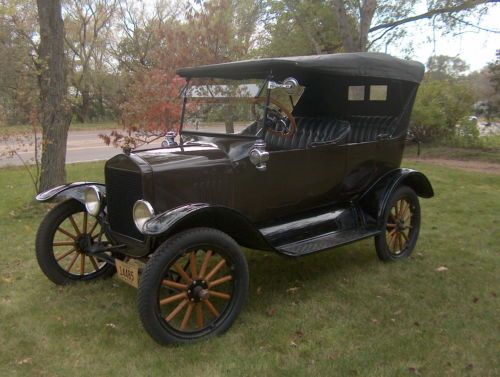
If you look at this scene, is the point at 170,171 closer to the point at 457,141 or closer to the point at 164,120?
the point at 164,120

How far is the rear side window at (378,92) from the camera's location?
5.13m

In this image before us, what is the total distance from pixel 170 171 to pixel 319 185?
1544 mm

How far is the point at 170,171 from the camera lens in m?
3.42

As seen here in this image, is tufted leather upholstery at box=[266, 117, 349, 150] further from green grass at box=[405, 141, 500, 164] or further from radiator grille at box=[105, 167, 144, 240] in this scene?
green grass at box=[405, 141, 500, 164]

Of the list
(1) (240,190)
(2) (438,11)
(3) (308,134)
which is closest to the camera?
(1) (240,190)

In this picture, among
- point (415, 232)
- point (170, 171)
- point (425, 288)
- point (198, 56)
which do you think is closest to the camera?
point (170, 171)

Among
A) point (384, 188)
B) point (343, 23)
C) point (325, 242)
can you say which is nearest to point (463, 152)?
point (343, 23)

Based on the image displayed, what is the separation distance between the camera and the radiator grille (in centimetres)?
344

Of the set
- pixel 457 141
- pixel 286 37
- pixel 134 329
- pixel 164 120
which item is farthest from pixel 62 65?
pixel 457 141

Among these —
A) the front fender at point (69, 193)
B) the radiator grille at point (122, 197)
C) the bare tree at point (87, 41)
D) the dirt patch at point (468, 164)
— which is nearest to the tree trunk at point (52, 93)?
the front fender at point (69, 193)

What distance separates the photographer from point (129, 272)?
336 centimetres

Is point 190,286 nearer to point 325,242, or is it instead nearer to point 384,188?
point 325,242

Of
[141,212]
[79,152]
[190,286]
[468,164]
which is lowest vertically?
[79,152]

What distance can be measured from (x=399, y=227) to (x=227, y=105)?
7.04 feet
